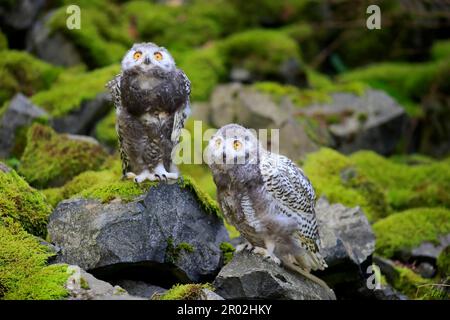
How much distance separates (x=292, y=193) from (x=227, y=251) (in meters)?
1.16

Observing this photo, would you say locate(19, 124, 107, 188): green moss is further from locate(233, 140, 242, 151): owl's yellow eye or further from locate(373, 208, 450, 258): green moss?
locate(373, 208, 450, 258): green moss

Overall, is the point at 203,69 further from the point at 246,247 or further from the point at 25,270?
the point at 25,270

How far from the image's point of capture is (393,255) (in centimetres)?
835

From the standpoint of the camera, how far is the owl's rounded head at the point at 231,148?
5.60 m

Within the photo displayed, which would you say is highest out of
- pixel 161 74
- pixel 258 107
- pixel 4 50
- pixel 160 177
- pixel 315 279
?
pixel 4 50

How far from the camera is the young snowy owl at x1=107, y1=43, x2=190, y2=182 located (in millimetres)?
5906

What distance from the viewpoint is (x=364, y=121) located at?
11594 mm

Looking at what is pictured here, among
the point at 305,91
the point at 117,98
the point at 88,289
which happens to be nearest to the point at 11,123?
the point at 117,98

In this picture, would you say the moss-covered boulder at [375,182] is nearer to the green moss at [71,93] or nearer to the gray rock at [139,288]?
the gray rock at [139,288]

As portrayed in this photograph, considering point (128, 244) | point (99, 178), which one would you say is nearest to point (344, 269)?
point (128, 244)

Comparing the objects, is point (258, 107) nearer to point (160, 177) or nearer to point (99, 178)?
point (99, 178)

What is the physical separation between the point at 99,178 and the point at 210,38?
21.0 feet

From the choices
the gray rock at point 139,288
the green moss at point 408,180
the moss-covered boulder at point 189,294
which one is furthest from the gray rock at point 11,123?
the green moss at point 408,180

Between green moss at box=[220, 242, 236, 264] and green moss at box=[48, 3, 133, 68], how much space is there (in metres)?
5.83
